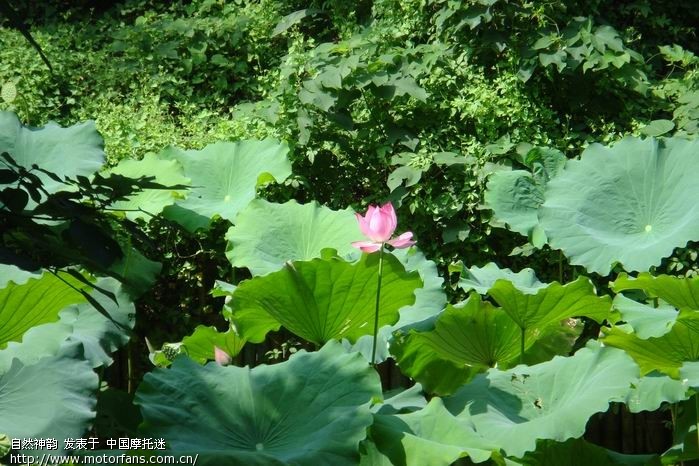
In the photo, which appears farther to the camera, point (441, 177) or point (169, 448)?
point (441, 177)

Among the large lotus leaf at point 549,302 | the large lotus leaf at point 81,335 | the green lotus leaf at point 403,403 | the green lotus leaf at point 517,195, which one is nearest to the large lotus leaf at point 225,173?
the large lotus leaf at point 81,335

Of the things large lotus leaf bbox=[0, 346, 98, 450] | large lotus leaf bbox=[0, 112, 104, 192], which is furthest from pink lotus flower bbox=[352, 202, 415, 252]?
large lotus leaf bbox=[0, 112, 104, 192]

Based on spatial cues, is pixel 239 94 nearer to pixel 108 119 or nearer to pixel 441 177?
pixel 108 119

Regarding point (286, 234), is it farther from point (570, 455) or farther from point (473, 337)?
point (570, 455)

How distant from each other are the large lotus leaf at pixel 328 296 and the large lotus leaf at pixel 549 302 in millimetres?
253

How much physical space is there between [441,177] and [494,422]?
1934 mm

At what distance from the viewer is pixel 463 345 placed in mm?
2895

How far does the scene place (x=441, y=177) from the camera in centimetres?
422

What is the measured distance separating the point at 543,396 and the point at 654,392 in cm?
33

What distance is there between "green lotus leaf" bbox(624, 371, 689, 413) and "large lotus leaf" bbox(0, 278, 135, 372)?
139 cm

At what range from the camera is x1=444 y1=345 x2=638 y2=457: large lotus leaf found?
231 cm

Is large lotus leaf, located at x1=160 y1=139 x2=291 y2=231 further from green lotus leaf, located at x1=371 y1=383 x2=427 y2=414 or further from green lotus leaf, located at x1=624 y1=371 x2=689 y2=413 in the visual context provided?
green lotus leaf, located at x1=624 y1=371 x2=689 y2=413

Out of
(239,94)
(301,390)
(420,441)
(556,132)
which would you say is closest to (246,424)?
(301,390)

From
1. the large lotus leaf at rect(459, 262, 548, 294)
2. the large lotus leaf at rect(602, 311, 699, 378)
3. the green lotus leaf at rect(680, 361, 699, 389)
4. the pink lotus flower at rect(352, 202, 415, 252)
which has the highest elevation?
the large lotus leaf at rect(459, 262, 548, 294)
